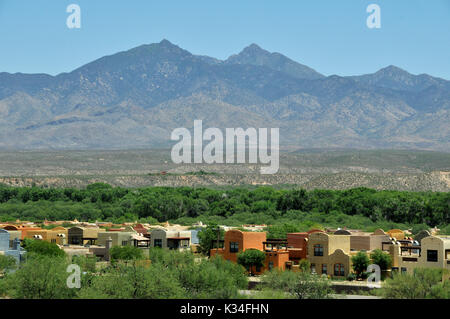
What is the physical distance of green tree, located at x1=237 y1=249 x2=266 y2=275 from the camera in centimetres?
5275

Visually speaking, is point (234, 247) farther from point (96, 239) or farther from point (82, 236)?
point (82, 236)

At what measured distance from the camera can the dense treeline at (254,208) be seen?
95562mm

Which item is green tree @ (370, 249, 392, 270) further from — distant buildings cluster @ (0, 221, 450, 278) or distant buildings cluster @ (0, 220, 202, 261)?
distant buildings cluster @ (0, 220, 202, 261)

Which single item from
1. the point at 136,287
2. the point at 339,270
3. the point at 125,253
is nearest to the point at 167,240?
the point at 125,253

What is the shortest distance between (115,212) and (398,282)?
69379 mm

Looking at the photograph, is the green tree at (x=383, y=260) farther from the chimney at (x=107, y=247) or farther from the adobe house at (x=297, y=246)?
the chimney at (x=107, y=247)

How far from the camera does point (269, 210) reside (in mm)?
108062

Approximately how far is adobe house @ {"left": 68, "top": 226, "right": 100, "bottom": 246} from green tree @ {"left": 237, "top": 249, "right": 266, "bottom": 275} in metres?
18.9

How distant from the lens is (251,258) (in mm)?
52844

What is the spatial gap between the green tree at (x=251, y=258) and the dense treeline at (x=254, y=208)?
36.7 m

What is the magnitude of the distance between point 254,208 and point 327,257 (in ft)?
188

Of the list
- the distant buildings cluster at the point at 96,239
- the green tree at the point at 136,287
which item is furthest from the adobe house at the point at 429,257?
the distant buildings cluster at the point at 96,239
